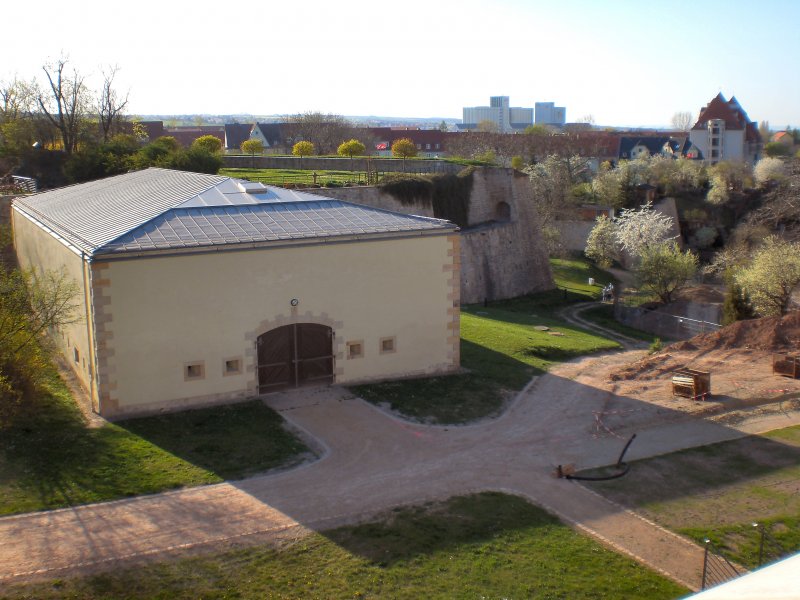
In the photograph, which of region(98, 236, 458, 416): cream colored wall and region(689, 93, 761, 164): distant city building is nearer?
region(98, 236, 458, 416): cream colored wall

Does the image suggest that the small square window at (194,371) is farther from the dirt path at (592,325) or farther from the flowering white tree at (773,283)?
the flowering white tree at (773,283)

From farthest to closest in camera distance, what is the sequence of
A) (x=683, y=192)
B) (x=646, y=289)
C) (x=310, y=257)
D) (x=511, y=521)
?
(x=683, y=192)
(x=646, y=289)
(x=310, y=257)
(x=511, y=521)

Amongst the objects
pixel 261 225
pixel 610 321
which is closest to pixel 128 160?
pixel 261 225

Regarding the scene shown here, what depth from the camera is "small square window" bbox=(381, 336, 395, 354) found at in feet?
64.1

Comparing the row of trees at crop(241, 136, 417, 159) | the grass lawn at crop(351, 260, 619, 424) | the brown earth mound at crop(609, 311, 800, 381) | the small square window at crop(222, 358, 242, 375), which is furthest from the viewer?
the row of trees at crop(241, 136, 417, 159)

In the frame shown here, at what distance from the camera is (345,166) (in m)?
45.7

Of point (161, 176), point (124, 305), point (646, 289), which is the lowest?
point (646, 289)

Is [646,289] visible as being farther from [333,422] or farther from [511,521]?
[511,521]

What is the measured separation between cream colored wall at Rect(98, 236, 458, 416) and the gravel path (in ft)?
5.30

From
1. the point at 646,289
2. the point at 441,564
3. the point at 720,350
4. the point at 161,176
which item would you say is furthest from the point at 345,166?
the point at 441,564

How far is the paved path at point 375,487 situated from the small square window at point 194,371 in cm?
172

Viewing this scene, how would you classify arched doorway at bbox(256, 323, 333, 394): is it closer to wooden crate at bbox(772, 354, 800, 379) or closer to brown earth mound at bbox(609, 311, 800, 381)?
brown earth mound at bbox(609, 311, 800, 381)

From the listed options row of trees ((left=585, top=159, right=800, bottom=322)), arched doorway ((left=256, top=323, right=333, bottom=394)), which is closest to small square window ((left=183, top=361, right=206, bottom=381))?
arched doorway ((left=256, top=323, right=333, bottom=394))

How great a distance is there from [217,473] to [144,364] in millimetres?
3723
